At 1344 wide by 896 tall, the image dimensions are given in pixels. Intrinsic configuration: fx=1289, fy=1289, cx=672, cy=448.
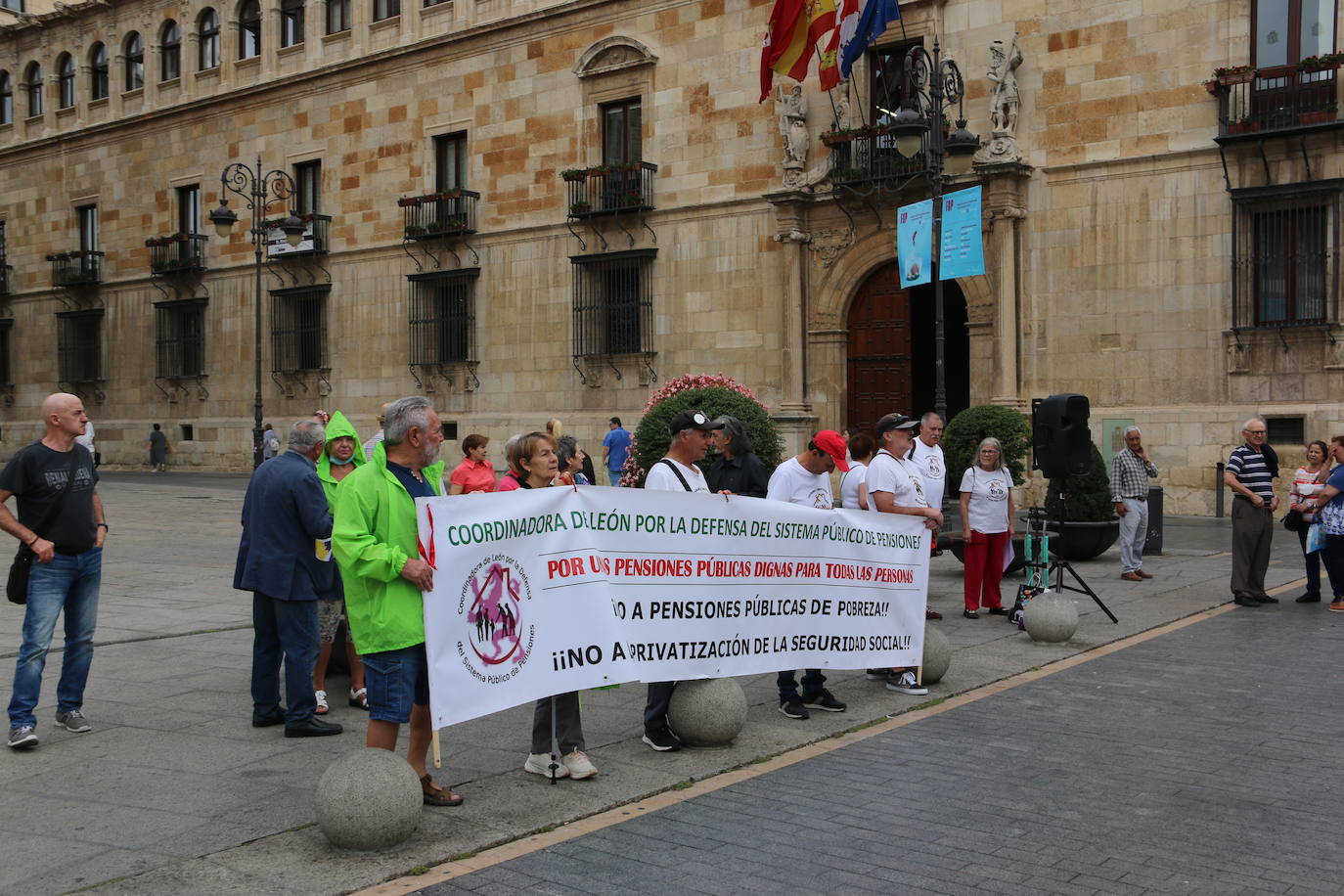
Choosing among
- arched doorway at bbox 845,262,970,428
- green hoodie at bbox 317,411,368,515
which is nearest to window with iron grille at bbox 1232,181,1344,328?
arched doorway at bbox 845,262,970,428

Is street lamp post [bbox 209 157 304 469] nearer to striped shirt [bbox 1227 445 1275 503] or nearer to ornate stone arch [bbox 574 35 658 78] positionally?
ornate stone arch [bbox 574 35 658 78]

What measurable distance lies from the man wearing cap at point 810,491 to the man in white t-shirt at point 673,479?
0.99 metres

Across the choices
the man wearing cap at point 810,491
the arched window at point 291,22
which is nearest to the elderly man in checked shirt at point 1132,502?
the man wearing cap at point 810,491

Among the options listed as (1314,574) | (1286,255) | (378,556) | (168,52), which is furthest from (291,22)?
(378,556)

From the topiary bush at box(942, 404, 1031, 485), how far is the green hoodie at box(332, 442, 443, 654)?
1092cm

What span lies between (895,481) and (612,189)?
2036cm

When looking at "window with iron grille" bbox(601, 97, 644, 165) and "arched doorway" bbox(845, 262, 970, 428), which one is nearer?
"arched doorway" bbox(845, 262, 970, 428)

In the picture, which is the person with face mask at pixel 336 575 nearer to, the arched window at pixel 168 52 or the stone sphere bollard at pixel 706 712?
the stone sphere bollard at pixel 706 712

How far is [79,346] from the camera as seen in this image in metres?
41.4

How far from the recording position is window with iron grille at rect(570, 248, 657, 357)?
2836 centimetres

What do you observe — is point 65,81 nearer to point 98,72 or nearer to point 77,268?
point 98,72

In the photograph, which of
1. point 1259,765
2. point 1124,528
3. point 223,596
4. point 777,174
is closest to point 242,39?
point 777,174

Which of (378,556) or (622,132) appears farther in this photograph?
(622,132)

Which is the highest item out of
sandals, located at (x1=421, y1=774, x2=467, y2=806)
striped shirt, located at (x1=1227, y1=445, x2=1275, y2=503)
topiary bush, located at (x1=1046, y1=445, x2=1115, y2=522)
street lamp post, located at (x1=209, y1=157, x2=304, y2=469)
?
street lamp post, located at (x1=209, y1=157, x2=304, y2=469)
